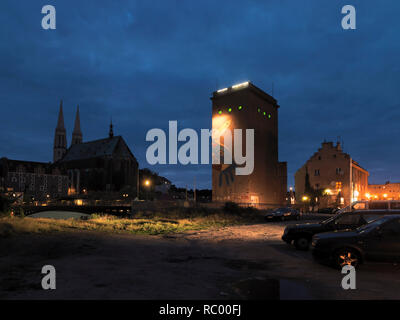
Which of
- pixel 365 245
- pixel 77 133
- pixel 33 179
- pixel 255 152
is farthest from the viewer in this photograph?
pixel 77 133

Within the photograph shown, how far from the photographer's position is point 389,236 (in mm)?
8430

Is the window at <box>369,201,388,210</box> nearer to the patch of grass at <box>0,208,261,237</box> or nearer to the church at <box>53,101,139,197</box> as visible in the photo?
the patch of grass at <box>0,208,261,237</box>

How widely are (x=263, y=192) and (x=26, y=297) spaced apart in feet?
188

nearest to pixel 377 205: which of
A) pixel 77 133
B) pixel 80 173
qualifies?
pixel 80 173

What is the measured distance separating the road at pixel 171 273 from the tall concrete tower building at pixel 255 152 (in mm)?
45519

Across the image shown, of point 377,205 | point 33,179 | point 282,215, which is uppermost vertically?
point 33,179

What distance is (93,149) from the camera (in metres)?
122

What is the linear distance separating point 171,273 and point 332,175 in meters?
54.7

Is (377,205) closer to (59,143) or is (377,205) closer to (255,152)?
(255,152)

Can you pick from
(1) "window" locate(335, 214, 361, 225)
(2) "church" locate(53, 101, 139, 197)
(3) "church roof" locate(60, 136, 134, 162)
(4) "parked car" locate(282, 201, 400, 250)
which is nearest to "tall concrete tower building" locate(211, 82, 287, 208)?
(4) "parked car" locate(282, 201, 400, 250)

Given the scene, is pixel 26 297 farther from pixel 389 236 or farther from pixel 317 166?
pixel 317 166

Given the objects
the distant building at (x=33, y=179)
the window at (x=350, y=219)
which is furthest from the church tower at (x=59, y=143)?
the window at (x=350, y=219)

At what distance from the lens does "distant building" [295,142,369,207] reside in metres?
54.7
